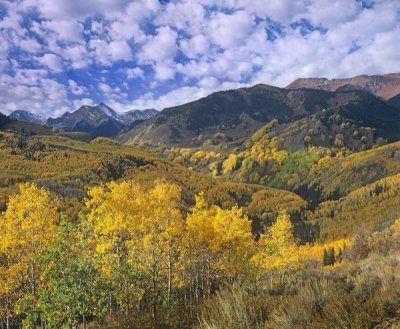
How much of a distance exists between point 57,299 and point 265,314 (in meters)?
8.56

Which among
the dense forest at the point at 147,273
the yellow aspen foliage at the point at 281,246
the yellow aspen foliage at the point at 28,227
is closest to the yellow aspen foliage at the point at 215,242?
the dense forest at the point at 147,273

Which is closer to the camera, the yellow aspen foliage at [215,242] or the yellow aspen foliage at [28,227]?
the yellow aspen foliage at [28,227]

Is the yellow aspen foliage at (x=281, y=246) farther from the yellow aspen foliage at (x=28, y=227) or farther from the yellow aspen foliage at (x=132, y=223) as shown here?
the yellow aspen foliage at (x=28, y=227)

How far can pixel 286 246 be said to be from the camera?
6119 cm

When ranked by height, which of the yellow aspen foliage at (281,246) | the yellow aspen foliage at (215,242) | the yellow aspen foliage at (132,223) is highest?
the yellow aspen foliage at (132,223)

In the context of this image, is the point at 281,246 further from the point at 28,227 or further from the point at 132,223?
the point at 28,227

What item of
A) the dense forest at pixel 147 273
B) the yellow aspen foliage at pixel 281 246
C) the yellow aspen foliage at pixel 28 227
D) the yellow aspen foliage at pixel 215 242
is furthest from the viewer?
the yellow aspen foliage at pixel 281 246

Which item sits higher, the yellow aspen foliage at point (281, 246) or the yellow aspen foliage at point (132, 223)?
the yellow aspen foliage at point (132, 223)

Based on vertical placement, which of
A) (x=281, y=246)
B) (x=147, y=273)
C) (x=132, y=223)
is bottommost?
(x=281, y=246)

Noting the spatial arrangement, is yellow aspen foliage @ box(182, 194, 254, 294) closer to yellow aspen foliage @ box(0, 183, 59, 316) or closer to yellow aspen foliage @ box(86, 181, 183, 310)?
yellow aspen foliage @ box(86, 181, 183, 310)

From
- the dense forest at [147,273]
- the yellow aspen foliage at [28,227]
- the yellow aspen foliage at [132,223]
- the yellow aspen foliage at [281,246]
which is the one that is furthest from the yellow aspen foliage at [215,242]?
the yellow aspen foliage at [28,227]

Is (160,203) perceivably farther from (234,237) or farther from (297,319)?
(297,319)

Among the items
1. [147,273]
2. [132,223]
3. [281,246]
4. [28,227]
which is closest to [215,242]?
[132,223]

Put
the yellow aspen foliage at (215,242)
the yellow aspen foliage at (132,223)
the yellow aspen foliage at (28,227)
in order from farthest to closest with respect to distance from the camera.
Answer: the yellow aspen foliage at (215,242)
the yellow aspen foliage at (28,227)
the yellow aspen foliage at (132,223)
